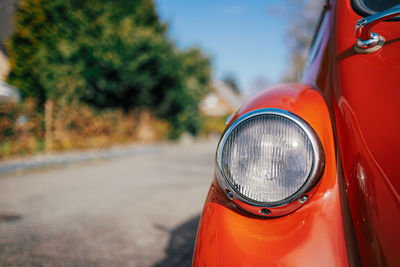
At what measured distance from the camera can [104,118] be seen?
13.1m

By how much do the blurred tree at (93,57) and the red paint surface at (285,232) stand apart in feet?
38.0

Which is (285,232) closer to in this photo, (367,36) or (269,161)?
(269,161)

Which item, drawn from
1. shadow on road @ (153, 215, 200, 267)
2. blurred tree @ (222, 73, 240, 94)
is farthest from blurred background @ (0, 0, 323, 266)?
blurred tree @ (222, 73, 240, 94)

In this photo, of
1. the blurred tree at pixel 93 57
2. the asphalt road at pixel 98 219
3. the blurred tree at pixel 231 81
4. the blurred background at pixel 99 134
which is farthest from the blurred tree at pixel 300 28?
the blurred tree at pixel 231 81

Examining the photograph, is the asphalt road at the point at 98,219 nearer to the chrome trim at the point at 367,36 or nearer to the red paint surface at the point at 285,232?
the red paint surface at the point at 285,232

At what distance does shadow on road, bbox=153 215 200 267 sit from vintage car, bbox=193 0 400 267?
64.3 inches

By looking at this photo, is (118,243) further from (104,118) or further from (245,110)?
(104,118)

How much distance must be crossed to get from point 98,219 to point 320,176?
3.30 meters

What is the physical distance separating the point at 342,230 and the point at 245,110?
1.67 feet

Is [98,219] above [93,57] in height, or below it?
below

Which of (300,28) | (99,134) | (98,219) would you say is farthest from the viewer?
(300,28)

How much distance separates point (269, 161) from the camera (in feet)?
3.21

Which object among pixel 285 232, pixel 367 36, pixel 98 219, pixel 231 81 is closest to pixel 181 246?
pixel 98 219

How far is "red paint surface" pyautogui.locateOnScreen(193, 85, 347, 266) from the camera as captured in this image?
876 mm
